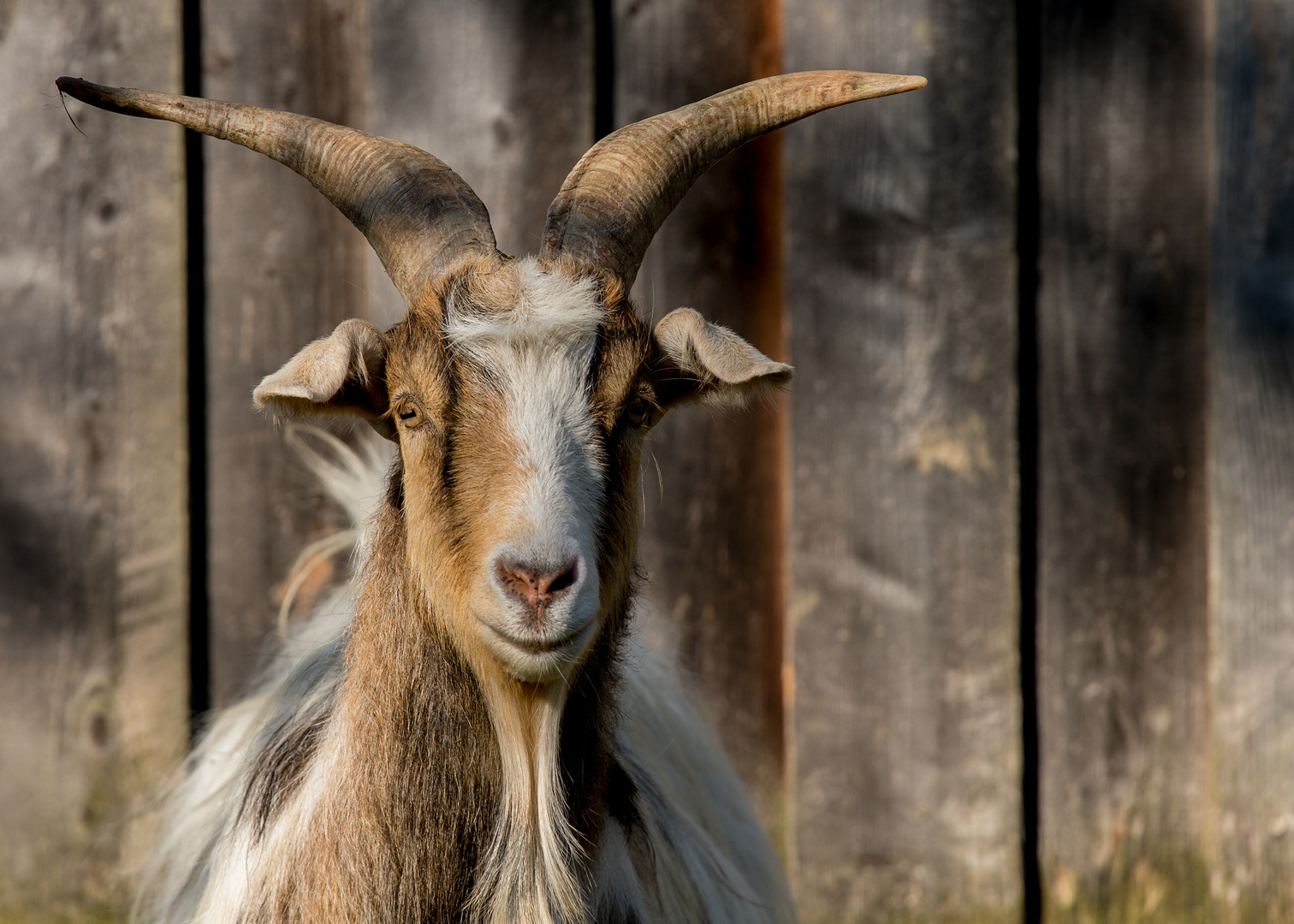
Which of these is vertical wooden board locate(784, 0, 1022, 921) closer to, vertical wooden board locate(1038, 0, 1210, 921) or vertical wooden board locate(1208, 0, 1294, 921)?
vertical wooden board locate(1038, 0, 1210, 921)

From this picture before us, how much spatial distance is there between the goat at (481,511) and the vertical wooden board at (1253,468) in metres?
1.48

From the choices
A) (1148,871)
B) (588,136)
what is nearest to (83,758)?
(588,136)

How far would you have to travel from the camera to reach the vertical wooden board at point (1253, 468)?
3.28m

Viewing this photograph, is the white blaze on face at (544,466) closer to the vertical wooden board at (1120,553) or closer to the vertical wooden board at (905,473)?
the vertical wooden board at (905,473)

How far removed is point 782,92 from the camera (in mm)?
2412

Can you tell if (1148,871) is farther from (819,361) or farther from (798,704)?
(819,361)

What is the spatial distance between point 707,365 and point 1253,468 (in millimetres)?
1941

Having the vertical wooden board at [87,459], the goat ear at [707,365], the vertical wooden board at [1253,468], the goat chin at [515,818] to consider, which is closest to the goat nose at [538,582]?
the goat chin at [515,818]

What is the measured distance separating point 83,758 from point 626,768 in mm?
1720

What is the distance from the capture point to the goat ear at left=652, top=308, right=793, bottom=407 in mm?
2252

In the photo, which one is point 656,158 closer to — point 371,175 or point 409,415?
point 371,175

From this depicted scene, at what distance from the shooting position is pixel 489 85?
Result: 326cm

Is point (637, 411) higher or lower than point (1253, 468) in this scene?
higher

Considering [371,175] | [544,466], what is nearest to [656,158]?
[371,175]
